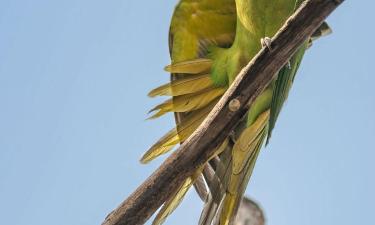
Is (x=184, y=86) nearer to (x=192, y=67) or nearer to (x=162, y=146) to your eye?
(x=192, y=67)

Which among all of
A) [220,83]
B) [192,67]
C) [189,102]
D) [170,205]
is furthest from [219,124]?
[192,67]

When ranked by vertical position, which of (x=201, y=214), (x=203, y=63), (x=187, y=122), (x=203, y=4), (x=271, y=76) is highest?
(x=203, y=4)

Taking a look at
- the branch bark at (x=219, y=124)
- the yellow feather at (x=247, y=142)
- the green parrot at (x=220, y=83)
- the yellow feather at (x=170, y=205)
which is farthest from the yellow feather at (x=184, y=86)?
the branch bark at (x=219, y=124)

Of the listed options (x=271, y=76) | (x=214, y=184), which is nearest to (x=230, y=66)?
(x=214, y=184)

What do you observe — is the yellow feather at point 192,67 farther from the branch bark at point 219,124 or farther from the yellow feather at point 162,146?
the branch bark at point 219,124

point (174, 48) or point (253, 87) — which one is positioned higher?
point (174, 48)

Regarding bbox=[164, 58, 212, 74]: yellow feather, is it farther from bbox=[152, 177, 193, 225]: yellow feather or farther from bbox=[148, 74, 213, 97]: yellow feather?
bbox=[152, 177, 193, 225]: yellow feather

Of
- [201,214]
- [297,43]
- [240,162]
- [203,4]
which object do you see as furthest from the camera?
[203,4]

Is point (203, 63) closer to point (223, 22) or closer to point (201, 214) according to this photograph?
point (223, 22)

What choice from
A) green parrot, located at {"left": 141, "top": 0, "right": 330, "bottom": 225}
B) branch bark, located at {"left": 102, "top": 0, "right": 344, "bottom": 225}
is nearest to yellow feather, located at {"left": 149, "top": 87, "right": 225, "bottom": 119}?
green parrot, located at {"left": 141, "top": 0, "right": 330, "bottom": 225}
